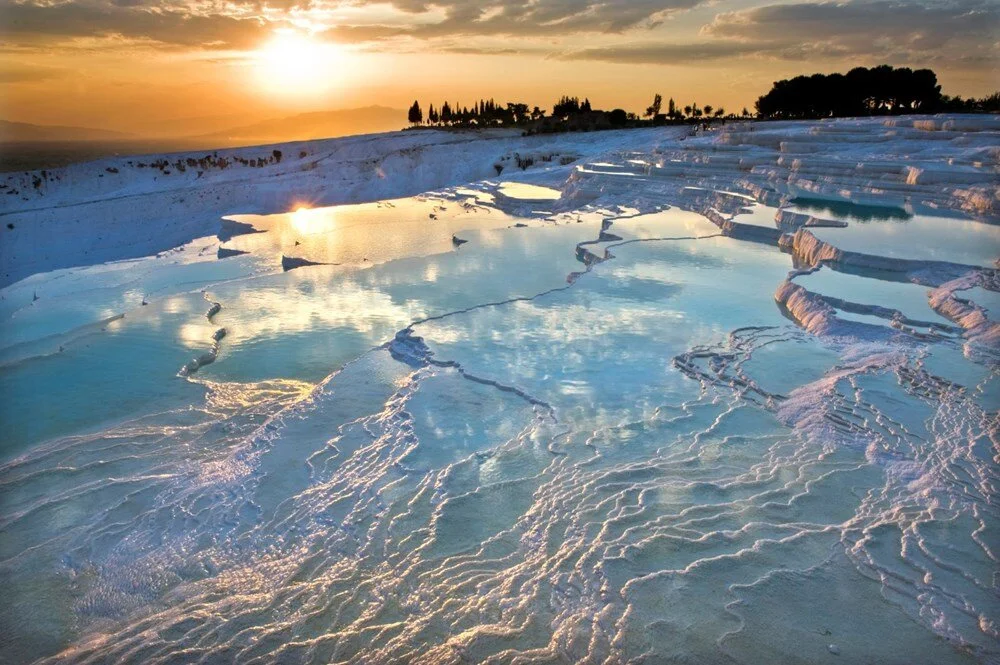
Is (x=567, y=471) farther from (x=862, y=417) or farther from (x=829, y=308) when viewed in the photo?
(x=829, y=308)

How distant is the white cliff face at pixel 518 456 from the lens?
2967mm

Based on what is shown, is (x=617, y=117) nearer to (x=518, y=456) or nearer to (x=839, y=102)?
(x=839, y=102)

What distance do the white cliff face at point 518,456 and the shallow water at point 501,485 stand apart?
0.07 feet

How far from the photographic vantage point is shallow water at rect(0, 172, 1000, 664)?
2.94 metres

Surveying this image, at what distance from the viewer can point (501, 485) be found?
13.0 ft

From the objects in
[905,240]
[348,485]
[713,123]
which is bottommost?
[348,485]

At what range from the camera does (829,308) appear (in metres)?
6.57

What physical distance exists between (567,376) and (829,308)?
130 inches

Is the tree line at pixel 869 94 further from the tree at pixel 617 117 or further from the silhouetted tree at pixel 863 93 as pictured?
the tree at pixel 617 117

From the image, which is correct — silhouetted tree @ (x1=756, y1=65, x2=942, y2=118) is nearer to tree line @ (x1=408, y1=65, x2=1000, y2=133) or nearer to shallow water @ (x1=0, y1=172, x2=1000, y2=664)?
tree line @ (x1=408, y1=65, x2=1000, y2=133)

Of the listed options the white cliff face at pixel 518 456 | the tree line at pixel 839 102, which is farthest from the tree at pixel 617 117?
the white cliff face at pixel 518 456

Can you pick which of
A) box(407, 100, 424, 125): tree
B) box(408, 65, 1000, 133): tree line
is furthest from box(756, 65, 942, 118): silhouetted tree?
box(407, 100, 424, 125): tree

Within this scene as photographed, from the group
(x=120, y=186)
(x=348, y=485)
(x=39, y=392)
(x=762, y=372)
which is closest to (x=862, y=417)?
(x=762, y=372)

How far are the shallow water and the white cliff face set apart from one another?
21mm
